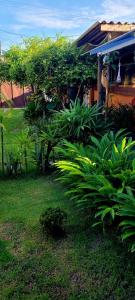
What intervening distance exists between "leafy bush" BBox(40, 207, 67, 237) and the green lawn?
0.31ft

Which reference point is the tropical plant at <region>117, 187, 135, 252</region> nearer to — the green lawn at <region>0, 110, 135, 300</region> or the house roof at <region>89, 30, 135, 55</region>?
the green lawn at <region>0, 110, 135, 300</region>

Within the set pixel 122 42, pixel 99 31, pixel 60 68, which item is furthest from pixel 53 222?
pixel 60 68

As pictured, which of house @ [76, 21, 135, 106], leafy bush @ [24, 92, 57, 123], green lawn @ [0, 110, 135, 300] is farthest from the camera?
leafy bush @ [24, 92, 57, 123]

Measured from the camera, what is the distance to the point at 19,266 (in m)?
3.06

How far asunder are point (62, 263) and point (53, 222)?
0.54 m

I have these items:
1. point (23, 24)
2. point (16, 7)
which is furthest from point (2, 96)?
point (23, 24)

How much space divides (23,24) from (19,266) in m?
35.4

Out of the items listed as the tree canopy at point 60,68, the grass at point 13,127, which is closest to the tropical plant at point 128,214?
the grass at point 13,127

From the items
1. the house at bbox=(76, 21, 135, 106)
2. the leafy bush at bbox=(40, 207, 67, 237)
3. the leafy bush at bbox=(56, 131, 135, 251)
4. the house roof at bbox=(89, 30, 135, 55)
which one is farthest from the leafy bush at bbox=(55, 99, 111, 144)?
the leafy bush at bbox=(40, 207, 67, 237)

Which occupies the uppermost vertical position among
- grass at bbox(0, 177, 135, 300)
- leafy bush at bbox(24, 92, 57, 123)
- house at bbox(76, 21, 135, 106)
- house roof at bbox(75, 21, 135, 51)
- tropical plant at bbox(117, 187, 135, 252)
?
house roof at bbox(75, 21, 135, 51)

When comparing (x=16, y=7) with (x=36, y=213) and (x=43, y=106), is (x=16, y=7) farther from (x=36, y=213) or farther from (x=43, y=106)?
(x=36, y=213)

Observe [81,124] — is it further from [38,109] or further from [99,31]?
[38,109]

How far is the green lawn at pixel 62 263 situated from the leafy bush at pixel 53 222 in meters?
0.10

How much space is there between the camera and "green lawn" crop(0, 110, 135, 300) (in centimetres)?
272
